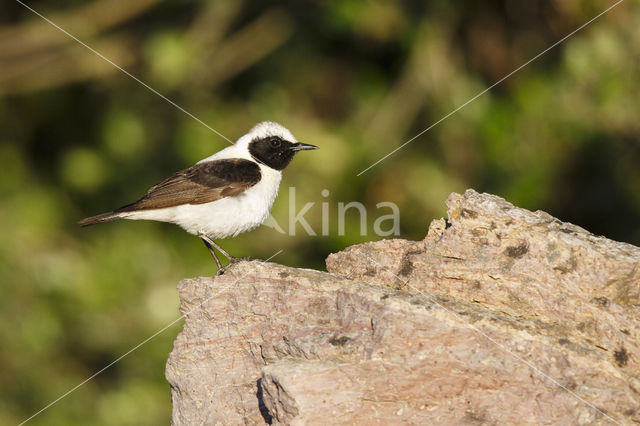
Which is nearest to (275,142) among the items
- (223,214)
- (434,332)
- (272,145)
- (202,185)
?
(272,145)

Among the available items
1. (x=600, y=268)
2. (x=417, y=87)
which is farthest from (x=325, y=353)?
(x=417, y=87)

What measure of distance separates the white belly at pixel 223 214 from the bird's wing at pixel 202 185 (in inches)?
2.3

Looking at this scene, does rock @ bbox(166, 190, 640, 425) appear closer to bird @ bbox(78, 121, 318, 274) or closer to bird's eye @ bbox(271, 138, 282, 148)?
bird @ bbox(78, 121, 318, 274)

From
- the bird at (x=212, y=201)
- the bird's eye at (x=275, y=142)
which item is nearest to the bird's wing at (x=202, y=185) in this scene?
the bird at (x=212, y=201)

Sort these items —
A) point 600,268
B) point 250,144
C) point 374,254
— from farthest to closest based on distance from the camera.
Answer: point 250,144
point 374,254
point 600,268

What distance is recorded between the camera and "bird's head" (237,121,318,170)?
748 cm

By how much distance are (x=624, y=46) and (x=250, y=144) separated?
4519mm

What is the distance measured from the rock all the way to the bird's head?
254cm

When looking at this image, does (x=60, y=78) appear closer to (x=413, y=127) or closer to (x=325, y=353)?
(x=413, y=127)

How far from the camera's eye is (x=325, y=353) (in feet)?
13.7

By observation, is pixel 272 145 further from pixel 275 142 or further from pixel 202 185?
pixel 202 185

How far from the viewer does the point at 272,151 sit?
24.7 feet

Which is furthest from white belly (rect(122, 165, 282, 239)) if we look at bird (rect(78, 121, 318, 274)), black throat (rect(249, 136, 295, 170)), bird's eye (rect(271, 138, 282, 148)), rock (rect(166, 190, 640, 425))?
rock (rect(166, 190, 640, 425))

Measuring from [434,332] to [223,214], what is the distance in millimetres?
2988
